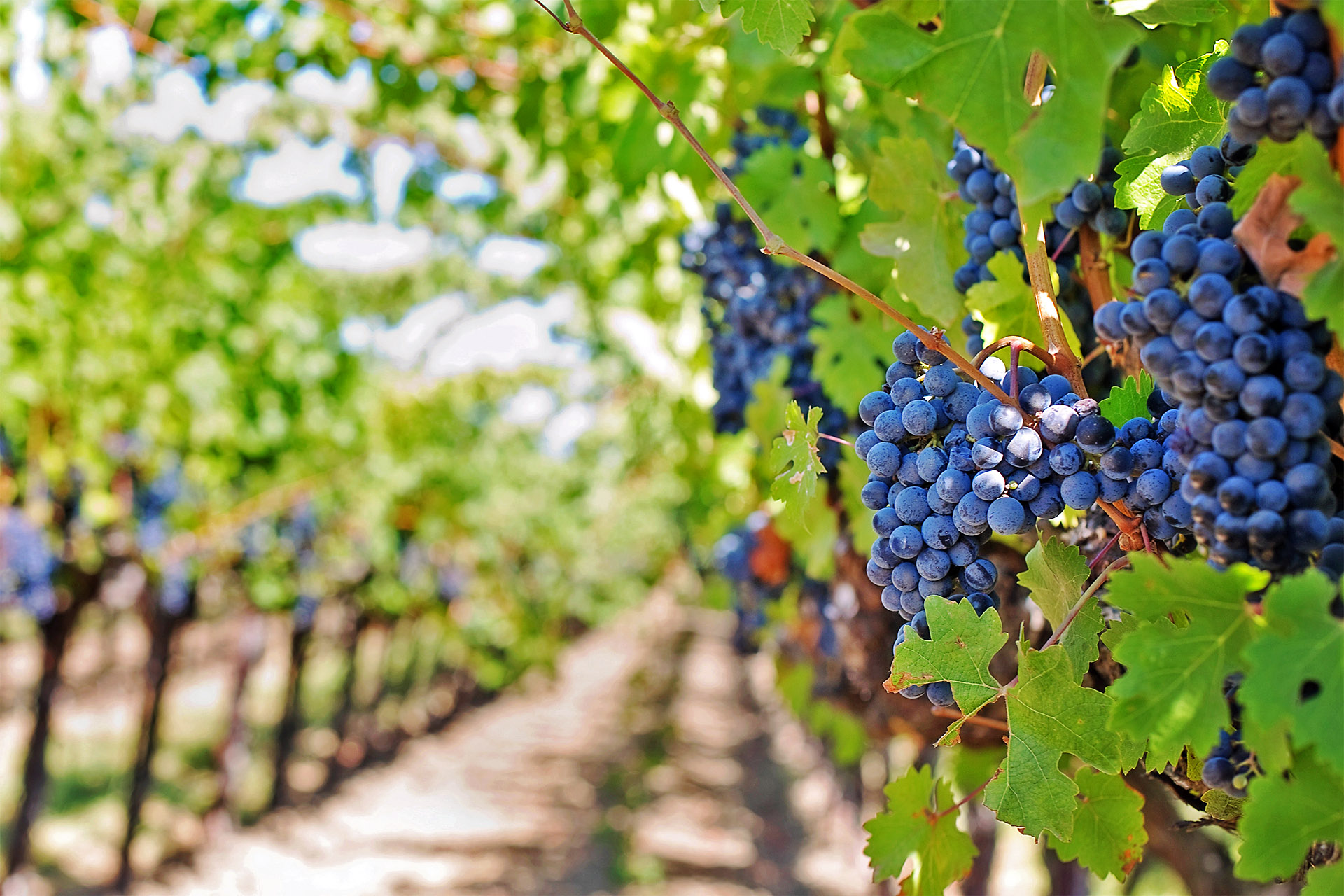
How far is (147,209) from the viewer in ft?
19.1

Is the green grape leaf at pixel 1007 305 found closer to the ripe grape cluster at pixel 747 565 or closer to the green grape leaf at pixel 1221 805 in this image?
the green grape leaf at pixel 1221 805

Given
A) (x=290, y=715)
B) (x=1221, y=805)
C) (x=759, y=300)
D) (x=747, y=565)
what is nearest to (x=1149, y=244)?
(x=1221, y=805)

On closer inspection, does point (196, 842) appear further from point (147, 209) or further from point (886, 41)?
point (886, 41)

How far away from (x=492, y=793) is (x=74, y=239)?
10.4m

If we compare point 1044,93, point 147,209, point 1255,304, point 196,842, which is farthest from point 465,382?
point 1255,304

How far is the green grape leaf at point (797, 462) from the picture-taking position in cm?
123

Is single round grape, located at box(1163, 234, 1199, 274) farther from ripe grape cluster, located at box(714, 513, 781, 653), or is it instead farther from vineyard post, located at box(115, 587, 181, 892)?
vineyard post, located at box(115, 587, 181, 892)

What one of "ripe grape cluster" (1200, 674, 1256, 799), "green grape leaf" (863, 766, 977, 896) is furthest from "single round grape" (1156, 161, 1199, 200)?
"green grape leaf" (863, 766, 977, 896)

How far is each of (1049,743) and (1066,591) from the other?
0.58 feet

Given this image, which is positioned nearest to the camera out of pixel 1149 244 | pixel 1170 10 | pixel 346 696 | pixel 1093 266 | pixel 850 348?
pixel 1149 244

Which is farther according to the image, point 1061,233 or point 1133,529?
point 1061,233

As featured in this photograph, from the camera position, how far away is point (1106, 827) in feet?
3.93

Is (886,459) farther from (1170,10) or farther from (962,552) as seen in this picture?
(1170,10)

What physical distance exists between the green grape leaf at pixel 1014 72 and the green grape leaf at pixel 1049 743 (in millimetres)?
515
